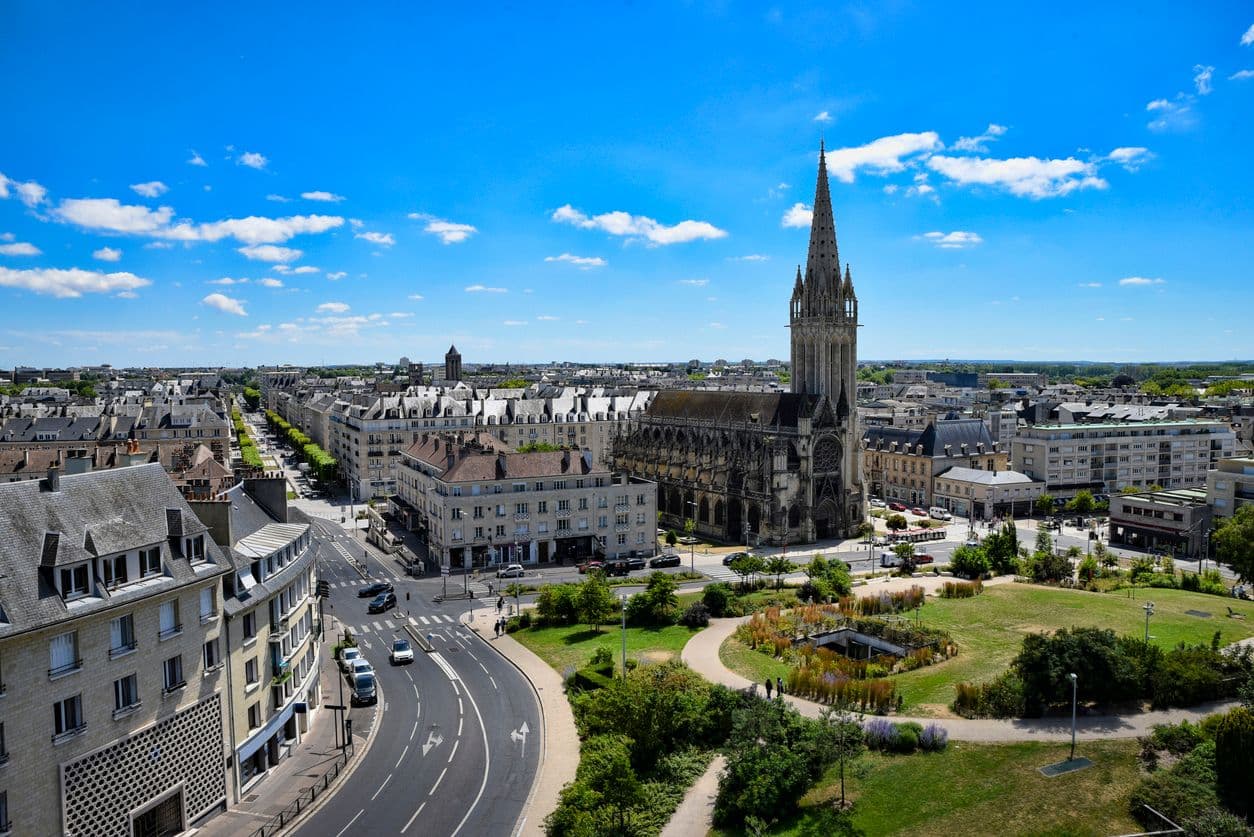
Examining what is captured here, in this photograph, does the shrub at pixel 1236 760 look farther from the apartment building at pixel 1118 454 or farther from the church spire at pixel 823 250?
the apartment building at pixel 1118 454

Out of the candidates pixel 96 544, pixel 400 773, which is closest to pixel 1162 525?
pixel 400 773

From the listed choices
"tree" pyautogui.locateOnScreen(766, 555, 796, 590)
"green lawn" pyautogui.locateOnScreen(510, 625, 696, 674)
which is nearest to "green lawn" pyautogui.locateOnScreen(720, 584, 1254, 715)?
"green lawn" pyautogui.locateOnScreen(510, 625, 696, 674)

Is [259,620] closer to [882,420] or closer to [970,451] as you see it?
[970,451]

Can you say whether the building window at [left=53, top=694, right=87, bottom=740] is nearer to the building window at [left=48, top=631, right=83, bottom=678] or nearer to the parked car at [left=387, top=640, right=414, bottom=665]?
the building window at [left=48, top=631, right=83, bottom=678]

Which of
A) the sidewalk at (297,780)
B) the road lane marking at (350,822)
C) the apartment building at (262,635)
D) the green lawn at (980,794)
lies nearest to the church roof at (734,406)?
the green lawn at (980,794)

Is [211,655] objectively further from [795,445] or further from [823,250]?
[823,250]

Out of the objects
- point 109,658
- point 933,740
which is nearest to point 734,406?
point 933,740
